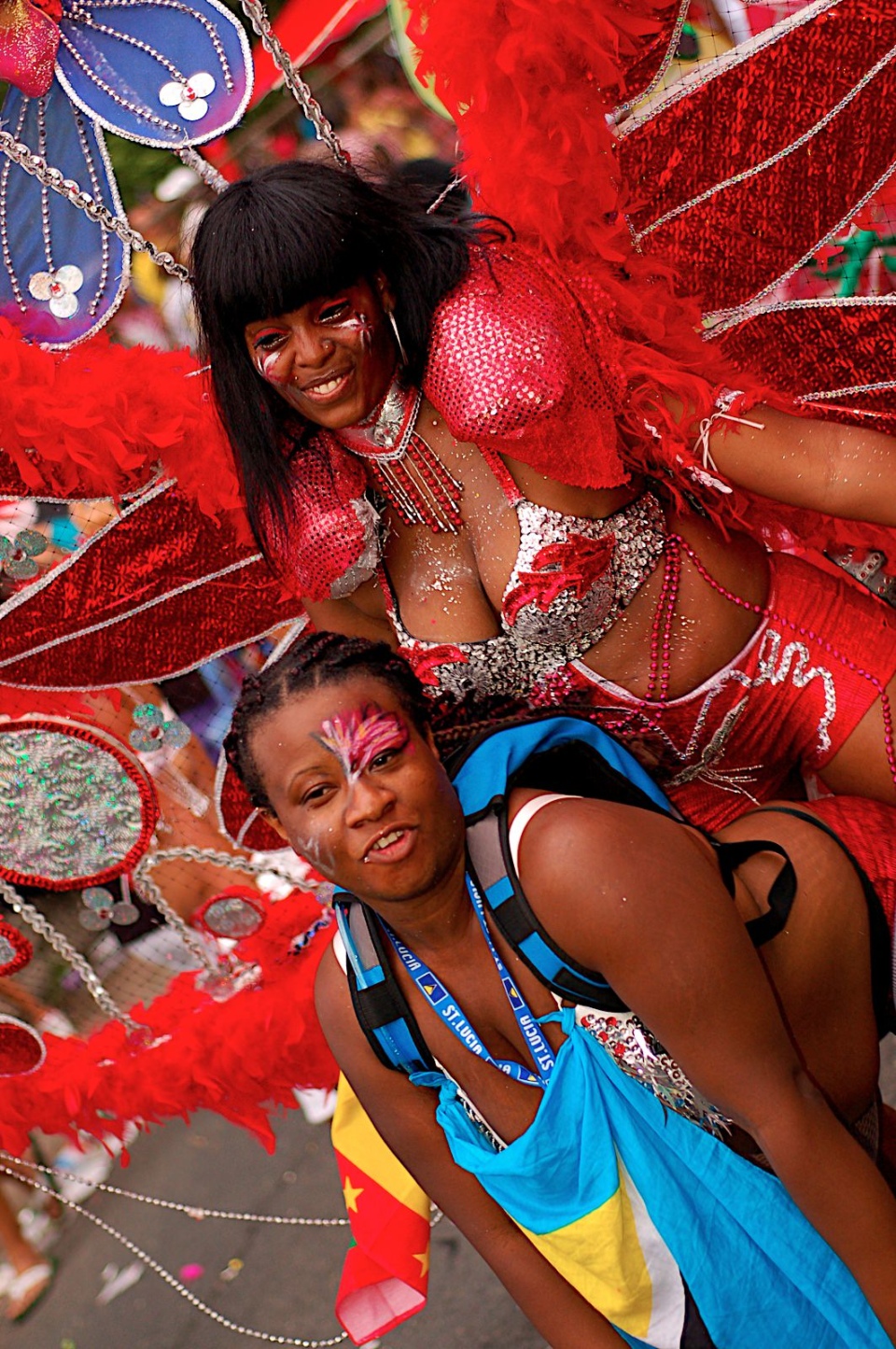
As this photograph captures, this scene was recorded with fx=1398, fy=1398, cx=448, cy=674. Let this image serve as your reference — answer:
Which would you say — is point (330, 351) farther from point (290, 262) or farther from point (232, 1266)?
point (232, 1266)

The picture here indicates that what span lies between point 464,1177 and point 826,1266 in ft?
1.43

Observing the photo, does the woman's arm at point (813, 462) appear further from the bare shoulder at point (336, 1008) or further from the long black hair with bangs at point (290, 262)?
the bare shoulder at point (336, 1008)

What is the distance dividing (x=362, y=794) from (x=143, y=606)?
1.03 m

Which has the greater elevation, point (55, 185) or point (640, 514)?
point (55, 185)

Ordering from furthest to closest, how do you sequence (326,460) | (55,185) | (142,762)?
1. (142,762)
2. (55,185)
3. (326,460)

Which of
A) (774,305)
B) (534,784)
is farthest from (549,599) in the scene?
(774,305)

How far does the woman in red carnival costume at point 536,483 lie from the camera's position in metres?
1.67

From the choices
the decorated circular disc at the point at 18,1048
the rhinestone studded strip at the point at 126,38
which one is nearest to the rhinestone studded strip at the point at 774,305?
the rhinestone studded strip at the point at 126,38

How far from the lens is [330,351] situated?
166cm

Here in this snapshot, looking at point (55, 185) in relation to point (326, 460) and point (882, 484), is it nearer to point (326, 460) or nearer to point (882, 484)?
point (326, 460)

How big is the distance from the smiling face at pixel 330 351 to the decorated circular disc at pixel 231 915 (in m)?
1.14

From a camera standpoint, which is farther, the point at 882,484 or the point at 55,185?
the point at 55,185

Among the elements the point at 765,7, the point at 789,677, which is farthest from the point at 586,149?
the point at 789,677

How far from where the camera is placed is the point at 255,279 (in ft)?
5.28
